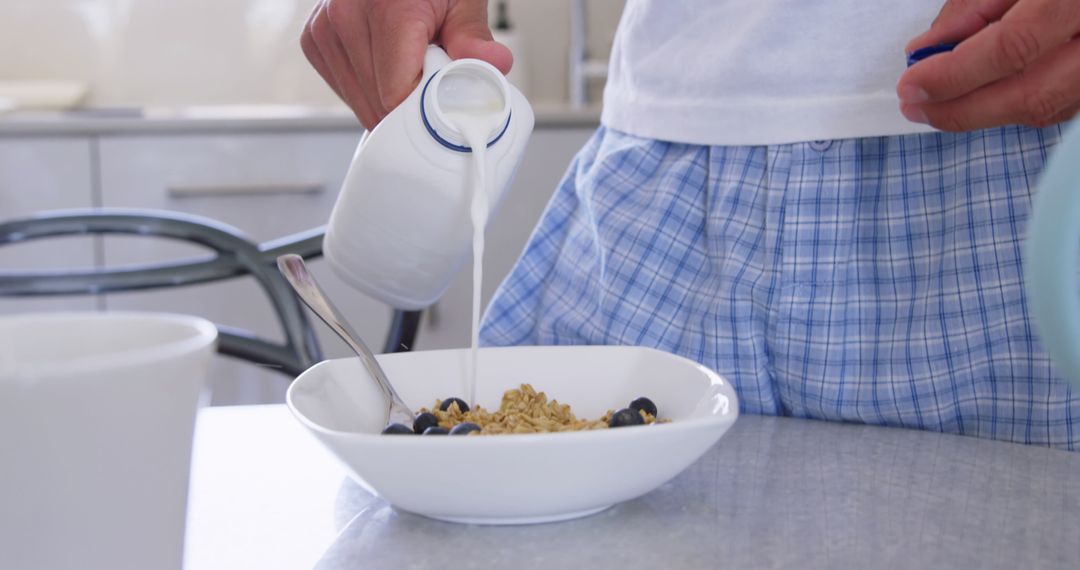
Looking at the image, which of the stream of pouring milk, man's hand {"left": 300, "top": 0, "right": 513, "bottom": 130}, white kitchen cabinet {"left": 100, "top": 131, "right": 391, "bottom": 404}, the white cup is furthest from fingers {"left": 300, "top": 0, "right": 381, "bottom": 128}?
white kitchen cabinet {"left": 100, "top": 131, "right": 391, "bottom": 404}

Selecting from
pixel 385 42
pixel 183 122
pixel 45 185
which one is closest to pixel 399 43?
pixel 385 42

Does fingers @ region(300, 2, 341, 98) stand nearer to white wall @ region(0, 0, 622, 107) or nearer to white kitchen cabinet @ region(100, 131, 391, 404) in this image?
white kitchen cabinet @ region(100, 131, 391, 404)

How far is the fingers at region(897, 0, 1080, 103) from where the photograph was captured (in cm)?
50

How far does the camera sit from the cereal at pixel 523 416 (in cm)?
50

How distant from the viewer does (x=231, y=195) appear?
6.71ft

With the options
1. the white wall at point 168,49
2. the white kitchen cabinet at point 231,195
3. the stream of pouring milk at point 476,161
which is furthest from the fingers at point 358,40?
the white wall at point 168,49

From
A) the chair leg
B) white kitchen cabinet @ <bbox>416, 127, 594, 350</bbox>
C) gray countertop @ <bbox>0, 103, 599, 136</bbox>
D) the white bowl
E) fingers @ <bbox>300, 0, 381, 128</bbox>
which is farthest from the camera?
white kitchen cabinet @ <bbox>416, 127, 594, 350</bbox>

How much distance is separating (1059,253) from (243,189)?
1.91 metres

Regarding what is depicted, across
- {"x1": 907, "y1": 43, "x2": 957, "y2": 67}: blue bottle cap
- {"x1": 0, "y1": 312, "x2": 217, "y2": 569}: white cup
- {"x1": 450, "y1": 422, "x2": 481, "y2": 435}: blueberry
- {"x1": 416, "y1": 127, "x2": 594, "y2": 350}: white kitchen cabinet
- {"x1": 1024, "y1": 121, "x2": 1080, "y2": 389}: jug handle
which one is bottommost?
{"x1": 416, "y1": 127, "x2": 594, "y2": 350}: white kitchen cabinet

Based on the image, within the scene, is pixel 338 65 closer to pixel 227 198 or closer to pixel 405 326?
pixel 405 326

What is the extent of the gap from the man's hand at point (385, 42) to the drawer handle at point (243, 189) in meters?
1.28

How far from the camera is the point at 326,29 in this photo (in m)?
0.75

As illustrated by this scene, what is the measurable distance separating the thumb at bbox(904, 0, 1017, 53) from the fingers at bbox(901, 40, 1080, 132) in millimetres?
31

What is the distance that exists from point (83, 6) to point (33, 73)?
193 millimetres
